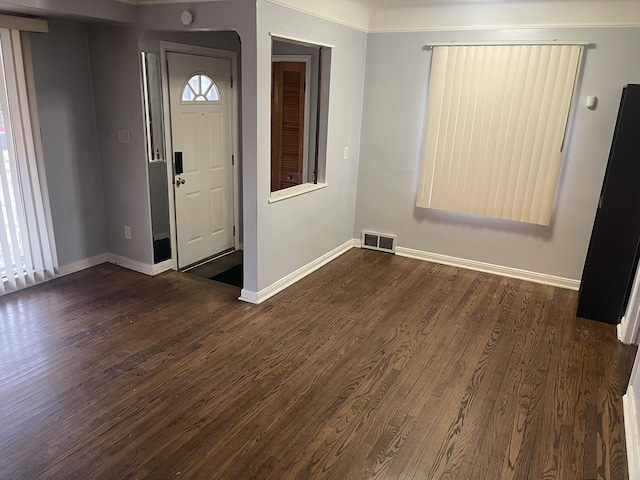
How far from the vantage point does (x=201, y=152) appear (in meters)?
4.46

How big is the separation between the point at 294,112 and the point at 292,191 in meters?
1.46

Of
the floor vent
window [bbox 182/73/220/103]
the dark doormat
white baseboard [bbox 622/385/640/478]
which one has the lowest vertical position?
the dark doormat

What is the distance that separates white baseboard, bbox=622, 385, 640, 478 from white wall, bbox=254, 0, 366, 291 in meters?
2.56

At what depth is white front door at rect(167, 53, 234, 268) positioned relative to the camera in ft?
13.6

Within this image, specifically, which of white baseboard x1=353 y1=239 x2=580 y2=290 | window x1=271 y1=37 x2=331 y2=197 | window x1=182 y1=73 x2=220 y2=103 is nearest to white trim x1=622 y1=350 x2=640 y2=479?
white baseboard x1=353 y1=239 x2=580 y2=290

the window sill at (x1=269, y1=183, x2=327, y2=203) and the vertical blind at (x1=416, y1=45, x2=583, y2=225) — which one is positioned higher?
the vertical blind at (x1=416, y1=45, x2=583, y2=225)

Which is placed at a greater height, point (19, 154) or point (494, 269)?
point (19, 154)

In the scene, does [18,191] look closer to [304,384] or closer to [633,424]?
[304,384]

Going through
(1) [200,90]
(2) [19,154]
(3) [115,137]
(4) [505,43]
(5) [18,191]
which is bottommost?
(5) [18,191]

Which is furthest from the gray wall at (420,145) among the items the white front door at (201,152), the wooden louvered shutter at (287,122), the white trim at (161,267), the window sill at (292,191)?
the white trim at (161,267)

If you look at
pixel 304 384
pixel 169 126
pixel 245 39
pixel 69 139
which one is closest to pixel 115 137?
pixel 69 139

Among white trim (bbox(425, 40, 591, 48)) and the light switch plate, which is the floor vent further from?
the light switch plate

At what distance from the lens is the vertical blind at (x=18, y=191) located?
340 cm

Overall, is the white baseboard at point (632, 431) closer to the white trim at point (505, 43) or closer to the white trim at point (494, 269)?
the white trim at point (494, 269)
